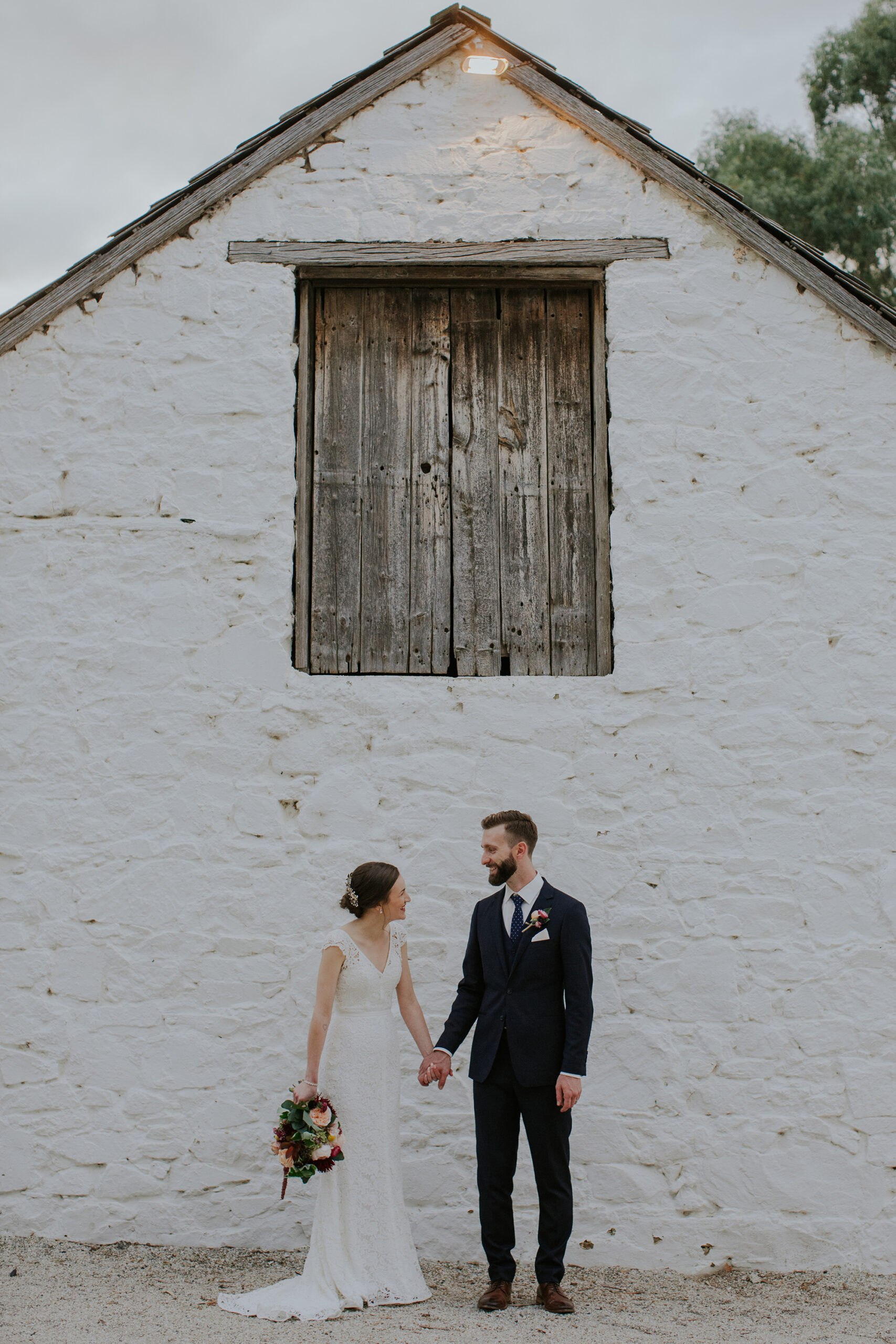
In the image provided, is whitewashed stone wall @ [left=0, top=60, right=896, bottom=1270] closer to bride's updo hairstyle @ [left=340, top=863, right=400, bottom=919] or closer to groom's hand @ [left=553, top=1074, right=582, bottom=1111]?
bride's updo hairstyle @ [left=340, top=863, right=400, bottom=919]

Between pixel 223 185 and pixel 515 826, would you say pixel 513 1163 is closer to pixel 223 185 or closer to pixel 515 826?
pixel 515 826

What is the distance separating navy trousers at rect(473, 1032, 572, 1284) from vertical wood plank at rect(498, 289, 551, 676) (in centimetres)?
184

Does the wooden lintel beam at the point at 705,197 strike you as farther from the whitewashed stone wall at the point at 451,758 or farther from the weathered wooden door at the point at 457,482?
the weathered wooden door at the point at 457,482

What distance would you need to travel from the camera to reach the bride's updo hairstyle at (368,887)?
3.89 metres

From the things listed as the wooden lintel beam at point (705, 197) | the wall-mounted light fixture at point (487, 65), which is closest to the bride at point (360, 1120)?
the wooden lintel beam at point (705, 197)

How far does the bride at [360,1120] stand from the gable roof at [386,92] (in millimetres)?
3004

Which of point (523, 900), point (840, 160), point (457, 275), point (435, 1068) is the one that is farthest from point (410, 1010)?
point (840, 160)

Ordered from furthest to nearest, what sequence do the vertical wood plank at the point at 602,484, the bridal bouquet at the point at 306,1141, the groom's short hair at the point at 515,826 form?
1. the vertical wood plank at the point at 602,484
2. the groom's short hair at the point at 515,826
3. the bridal bouquet at the point at 306,1141

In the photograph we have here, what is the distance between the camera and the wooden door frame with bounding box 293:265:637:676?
191 inches

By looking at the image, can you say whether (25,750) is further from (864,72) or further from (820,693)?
(864,72)

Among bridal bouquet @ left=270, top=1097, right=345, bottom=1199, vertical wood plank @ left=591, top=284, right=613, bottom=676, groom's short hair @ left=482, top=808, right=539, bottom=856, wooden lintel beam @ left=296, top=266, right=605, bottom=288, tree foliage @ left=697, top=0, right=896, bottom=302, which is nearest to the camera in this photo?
bridal bouquet @ left=270, top=1097, right=345, bottom=1199

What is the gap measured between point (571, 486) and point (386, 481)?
34.7 inches

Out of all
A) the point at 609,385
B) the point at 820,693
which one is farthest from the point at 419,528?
the point at 820,693

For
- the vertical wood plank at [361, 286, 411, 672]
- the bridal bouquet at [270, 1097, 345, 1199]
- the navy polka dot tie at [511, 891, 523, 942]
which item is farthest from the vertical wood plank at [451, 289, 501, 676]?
the bridal bouquet at [270, 1097, 345, 1199]
